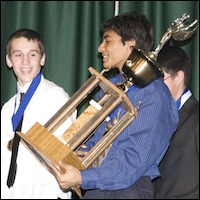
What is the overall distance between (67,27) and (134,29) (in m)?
0.82

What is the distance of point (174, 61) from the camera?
2.32 metres

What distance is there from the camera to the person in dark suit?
2.11m

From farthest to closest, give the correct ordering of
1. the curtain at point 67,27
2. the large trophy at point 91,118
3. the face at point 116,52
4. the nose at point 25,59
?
the curtain at point 67,27 < the nose at point 25,59 < the face at point 116,52 < the large trophy at point 91,118

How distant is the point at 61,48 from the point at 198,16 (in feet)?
2.44

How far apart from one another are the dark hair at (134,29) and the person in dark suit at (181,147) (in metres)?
A: 0.36

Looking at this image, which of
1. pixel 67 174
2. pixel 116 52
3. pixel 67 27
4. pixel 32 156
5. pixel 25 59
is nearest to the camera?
pixel 67 174

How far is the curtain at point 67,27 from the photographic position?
2.69m

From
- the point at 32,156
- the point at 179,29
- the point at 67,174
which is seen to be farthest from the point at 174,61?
the point at 67,174

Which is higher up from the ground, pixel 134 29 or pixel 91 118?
pixel 134 29

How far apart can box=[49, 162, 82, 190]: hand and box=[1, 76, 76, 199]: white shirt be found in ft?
1.13

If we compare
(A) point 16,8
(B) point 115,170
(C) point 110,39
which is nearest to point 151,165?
(B) point 115,170

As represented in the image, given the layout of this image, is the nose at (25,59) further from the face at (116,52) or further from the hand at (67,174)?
the hand at (67,174)

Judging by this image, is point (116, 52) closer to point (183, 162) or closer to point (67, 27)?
point (183, 162)

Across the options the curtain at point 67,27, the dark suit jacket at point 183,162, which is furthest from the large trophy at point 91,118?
the curtain at point 67,27
